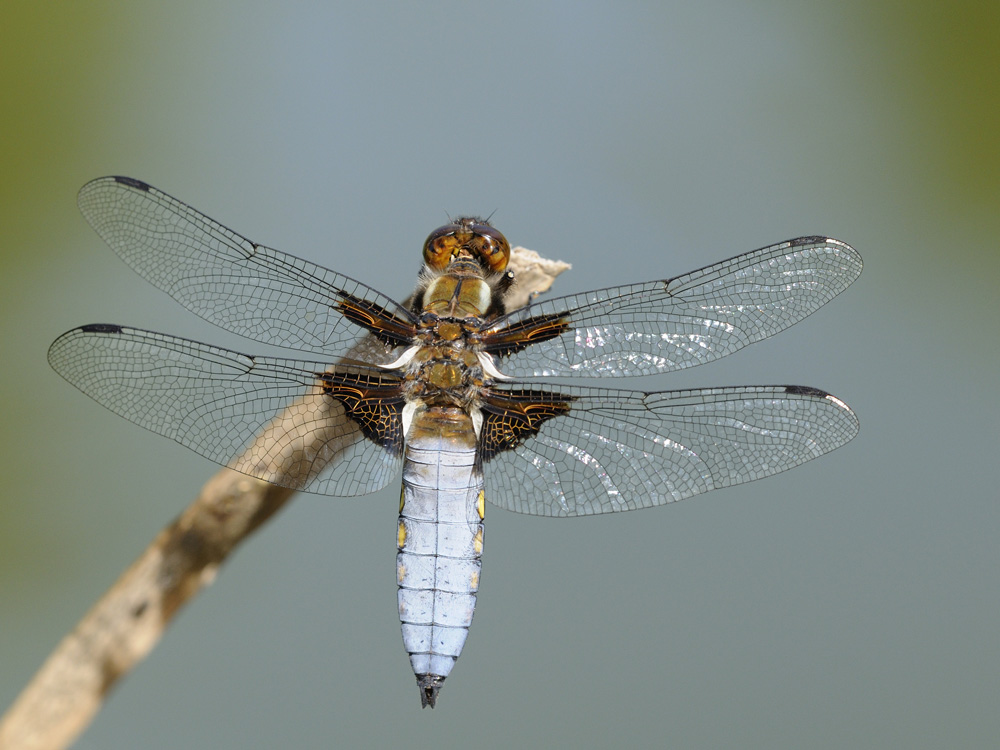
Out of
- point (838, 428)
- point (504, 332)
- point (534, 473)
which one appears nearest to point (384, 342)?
point (504, 332)

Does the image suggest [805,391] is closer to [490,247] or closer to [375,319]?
[490,247]

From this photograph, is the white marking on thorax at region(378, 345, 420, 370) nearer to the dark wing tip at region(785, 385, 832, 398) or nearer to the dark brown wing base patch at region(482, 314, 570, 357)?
the dark brown wing base patch at region(482, 314, 570, 357)

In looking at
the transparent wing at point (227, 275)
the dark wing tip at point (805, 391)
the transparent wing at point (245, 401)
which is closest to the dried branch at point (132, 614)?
the transparent wing at point (245, 401)

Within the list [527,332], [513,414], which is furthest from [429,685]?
[527,332]

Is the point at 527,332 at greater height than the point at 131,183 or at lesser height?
lesser

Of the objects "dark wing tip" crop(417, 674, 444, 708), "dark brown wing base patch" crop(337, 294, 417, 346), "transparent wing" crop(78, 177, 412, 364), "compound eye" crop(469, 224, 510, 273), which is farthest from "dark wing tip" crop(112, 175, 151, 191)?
"dark wing tip" crop(417, 674, 444, 708)
